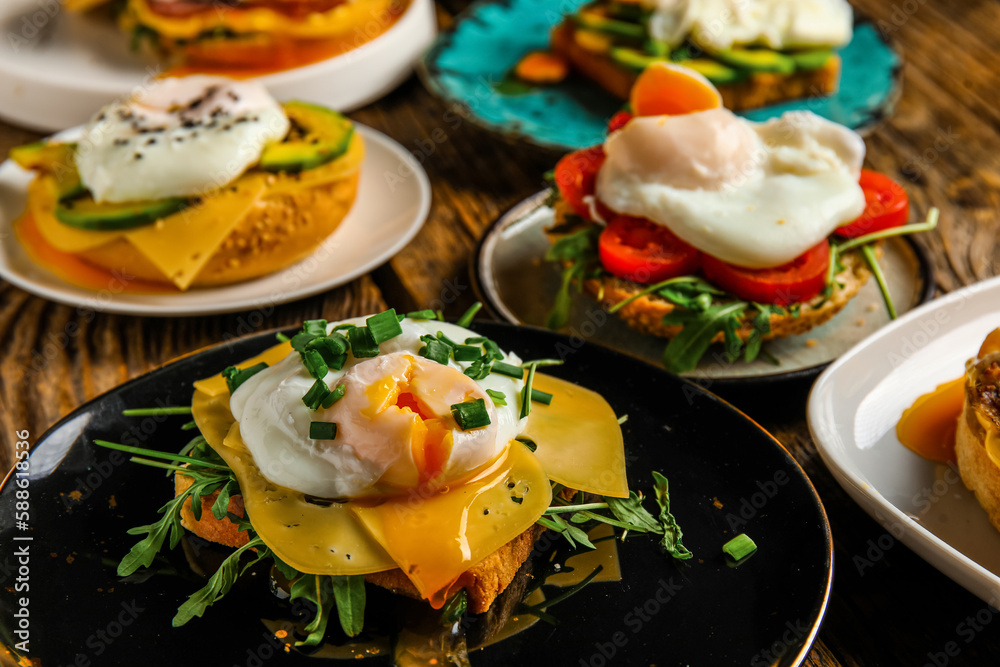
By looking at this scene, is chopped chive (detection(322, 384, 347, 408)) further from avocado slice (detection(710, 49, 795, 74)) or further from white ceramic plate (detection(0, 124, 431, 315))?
avocado slice (detection(710, 49, 795, 74))

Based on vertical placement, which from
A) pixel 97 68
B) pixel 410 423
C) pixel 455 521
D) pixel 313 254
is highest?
pixel 410 423

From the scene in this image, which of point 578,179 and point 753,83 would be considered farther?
point 753,83

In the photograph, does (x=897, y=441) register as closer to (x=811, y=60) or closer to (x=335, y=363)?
(x=335, y=363)

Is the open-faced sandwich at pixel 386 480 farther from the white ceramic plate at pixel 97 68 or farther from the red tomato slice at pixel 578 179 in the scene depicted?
the white ceramic plate at pixel 97 68

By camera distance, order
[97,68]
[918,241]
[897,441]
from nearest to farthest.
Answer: [897,441], [918,241], [97,68]

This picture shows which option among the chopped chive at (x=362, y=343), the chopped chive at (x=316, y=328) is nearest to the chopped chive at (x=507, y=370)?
the chopped chive at (x=362, y=343)

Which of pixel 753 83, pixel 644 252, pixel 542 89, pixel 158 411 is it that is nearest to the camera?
pixel 158 411

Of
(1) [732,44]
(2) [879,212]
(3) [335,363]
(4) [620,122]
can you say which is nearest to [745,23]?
(1) [732,44]
